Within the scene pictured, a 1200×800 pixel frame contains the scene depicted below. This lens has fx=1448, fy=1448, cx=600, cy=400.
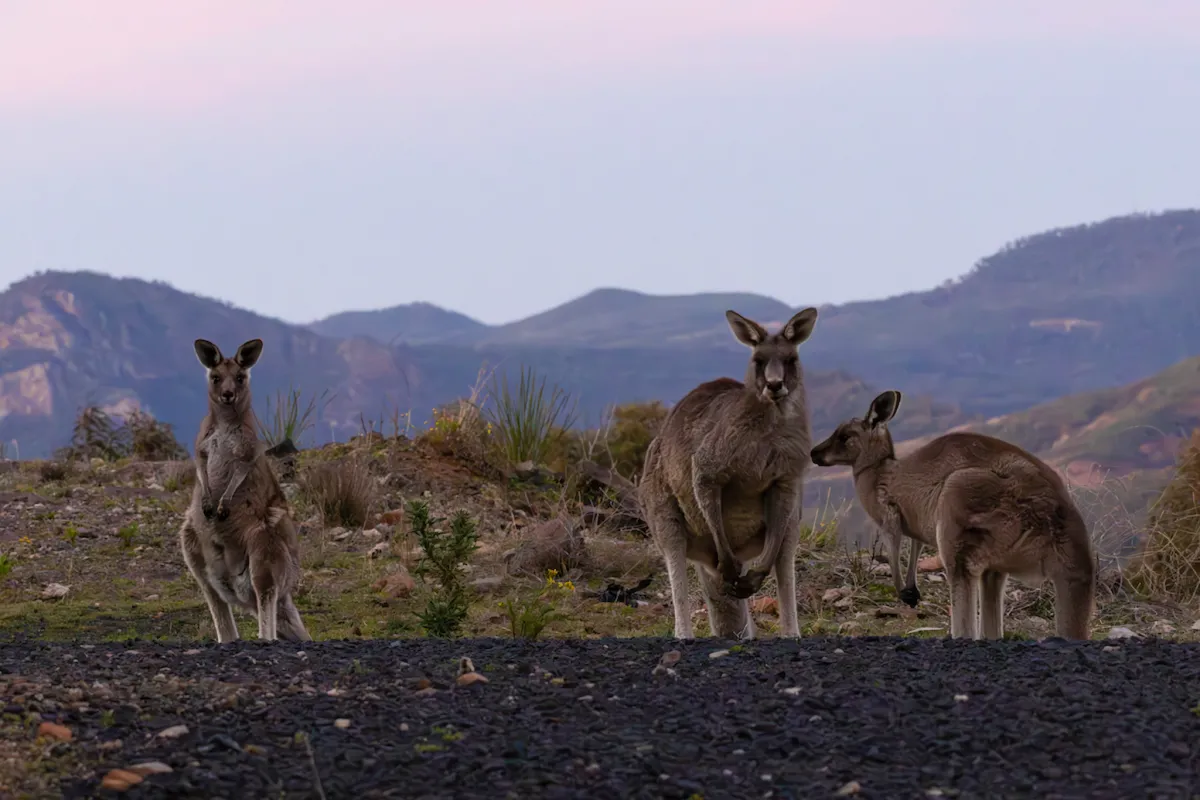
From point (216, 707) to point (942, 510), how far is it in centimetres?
399

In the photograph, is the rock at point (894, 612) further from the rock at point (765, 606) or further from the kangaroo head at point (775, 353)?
the kangaroo head at point (775, 353)

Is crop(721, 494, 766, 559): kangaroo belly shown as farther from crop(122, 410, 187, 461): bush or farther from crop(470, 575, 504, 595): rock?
crop(122, 410, 187, 461): bush

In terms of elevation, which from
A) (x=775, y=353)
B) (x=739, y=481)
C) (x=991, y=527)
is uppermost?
(x=775, y=353)

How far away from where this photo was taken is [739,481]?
830cm

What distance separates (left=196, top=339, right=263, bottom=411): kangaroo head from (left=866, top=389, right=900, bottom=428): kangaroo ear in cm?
408

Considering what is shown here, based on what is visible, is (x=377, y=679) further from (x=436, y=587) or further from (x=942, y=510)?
(x=436, y=587)

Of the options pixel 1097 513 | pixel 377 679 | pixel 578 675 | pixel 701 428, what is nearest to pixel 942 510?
pixel 701 428

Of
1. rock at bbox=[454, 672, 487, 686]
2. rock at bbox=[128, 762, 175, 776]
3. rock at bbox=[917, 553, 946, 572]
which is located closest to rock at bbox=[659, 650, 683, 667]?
rock at bbox=[454, 672, 487, 686]

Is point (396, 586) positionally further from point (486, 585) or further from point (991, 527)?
point (991, 527)

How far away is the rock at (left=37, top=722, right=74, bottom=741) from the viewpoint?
16.8 feet

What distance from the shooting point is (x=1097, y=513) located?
12656 mm

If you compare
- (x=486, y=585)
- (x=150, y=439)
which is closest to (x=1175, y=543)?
(x=486, y=585)

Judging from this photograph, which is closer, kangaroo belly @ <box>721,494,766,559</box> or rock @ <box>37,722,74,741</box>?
rock @ <box>37,722,74,741</box>

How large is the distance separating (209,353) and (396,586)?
10.2 feet
